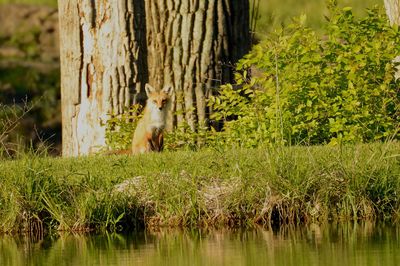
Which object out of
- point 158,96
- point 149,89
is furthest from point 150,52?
point 158,96

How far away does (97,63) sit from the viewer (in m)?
19.0

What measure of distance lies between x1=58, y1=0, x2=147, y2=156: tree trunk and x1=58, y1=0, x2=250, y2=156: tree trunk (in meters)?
0.01

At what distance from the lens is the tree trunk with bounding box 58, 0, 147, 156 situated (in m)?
18.7

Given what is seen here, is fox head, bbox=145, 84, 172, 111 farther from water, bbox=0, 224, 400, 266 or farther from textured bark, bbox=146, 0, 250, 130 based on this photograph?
water, bbox=0, 224, 400, 266

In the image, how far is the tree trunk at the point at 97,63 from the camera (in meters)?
18.7

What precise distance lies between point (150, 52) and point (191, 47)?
633 millimetres

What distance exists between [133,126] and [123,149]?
0.37 meters

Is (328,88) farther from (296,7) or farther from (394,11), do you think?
(296,7)

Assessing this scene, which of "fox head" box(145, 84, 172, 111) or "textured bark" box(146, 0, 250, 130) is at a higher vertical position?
"textured bark" box(146, 0, 250, 130)

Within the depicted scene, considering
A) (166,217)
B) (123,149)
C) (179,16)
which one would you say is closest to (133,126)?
(123,149)

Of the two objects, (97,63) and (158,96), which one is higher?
(97,63)

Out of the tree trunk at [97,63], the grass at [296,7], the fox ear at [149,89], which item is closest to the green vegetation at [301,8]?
the grass at [296,7]

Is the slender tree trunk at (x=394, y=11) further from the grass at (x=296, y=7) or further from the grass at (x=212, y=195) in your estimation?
the grass at (x=212, y=195)

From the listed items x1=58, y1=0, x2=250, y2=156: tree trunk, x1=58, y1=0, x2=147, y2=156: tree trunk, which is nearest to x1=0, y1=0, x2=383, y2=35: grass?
x1=58, y1=0, x2=250, y2=156: tree trunk
